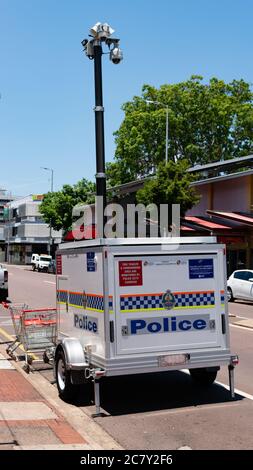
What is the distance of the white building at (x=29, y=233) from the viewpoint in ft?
278

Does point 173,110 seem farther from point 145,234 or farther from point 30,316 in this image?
point 30,316

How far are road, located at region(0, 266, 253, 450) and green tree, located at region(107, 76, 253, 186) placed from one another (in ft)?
148

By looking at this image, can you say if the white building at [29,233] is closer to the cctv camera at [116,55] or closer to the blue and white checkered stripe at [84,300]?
the cctv camera at [116,55]

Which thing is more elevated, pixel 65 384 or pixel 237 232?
pixel 237 232

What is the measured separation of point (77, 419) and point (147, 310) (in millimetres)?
1625

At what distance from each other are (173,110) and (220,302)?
47.9 metres

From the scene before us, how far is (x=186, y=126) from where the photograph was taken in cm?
5431

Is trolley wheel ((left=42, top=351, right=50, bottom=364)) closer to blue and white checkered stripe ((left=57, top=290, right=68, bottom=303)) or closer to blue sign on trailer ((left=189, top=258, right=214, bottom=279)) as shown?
blue and white checkered stripe ((left=57, top=290, right=68, bottom=303))

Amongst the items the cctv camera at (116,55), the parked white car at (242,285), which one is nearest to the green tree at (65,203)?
the parked white car at (242,285)

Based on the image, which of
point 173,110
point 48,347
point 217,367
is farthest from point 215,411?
point 173,110

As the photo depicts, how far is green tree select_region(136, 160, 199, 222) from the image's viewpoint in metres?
31.1

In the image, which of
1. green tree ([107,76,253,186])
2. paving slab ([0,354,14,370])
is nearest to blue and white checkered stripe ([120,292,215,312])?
paving slab ([0,354,14,370])

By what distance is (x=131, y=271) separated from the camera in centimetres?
739

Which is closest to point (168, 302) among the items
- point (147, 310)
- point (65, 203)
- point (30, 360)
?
point (147, 310)
